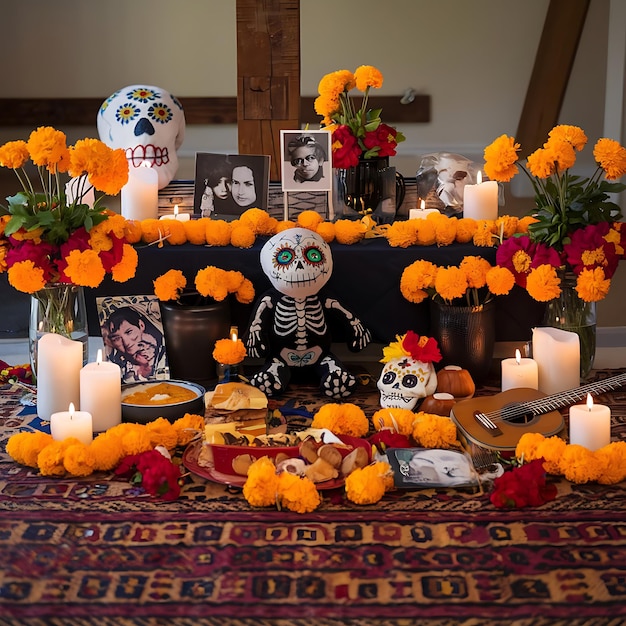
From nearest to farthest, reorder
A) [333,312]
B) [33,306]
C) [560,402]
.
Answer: [560,402] → [33,306] → [333,312]

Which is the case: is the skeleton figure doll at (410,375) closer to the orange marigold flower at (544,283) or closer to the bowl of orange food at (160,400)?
the orange marigold flower at (544,283)

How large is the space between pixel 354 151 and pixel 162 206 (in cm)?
62

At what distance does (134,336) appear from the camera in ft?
8.61

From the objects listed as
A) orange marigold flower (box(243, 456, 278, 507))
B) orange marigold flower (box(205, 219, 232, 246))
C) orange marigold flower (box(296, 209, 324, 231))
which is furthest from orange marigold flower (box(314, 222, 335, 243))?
orange marigold flower (box(243, 456, 278, 507))

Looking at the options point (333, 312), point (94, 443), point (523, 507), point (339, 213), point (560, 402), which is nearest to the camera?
point (523, 507)

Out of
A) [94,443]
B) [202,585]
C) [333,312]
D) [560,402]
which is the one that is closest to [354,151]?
[333,312]

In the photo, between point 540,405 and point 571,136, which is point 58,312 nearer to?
point 540,405

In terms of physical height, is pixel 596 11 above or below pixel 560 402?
above

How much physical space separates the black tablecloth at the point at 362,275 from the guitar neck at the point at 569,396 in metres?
0.34

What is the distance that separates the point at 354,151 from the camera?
2830 millimetres

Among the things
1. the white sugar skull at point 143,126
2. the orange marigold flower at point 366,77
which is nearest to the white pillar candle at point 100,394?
the white sugar skull at point 143,126

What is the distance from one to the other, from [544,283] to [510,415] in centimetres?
44

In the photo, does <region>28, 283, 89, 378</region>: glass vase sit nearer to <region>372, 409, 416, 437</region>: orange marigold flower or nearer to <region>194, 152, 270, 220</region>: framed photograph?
<region>194, 152, 270, 220</region>: framed photograph

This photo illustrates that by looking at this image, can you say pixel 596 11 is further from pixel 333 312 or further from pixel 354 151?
pixel 333 312
